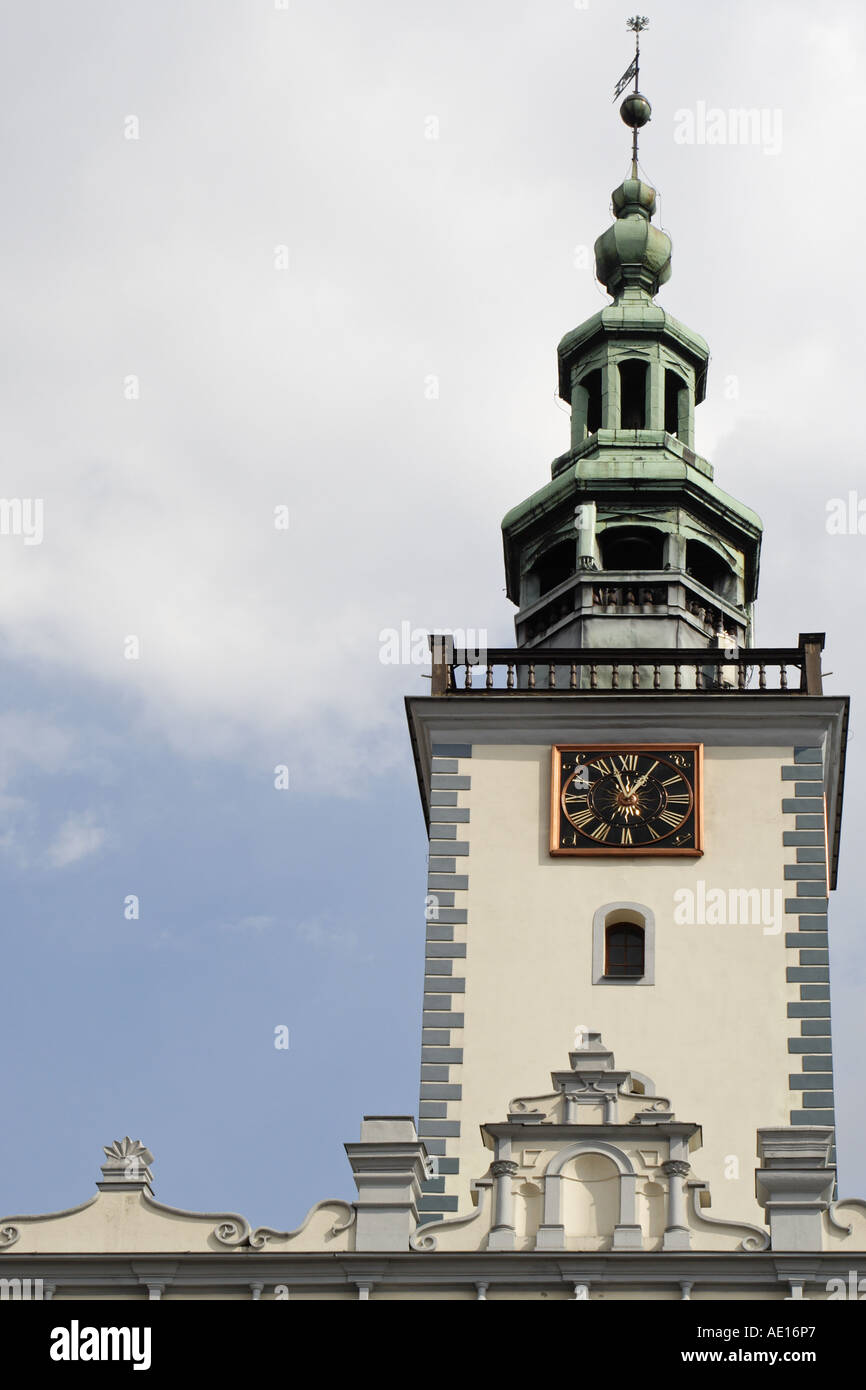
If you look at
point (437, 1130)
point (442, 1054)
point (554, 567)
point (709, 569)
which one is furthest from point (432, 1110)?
point (709, 569)

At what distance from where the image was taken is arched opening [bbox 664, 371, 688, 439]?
4372 centimetres

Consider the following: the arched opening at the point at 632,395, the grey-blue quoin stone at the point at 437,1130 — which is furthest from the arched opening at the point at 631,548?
the grey-blue quoin stone at the point at 437,1130

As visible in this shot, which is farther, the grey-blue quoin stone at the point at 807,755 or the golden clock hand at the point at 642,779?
the grey-blue quoin stone at the point at 807,755

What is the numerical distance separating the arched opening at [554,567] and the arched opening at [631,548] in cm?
49

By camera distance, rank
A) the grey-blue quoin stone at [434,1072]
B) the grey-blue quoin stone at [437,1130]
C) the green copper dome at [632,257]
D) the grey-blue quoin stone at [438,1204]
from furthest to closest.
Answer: the green copper dome at [632,257] → the grey-blue quoin stone at [434,1072] → the grey-blue quoin stone at [437,1130] → the grey-blue quoin stone at [438,1204]

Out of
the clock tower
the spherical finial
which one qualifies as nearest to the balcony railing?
the clock tower

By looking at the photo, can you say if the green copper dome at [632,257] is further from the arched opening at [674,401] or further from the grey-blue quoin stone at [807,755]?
the grey-blue quoin stone at [807,755]

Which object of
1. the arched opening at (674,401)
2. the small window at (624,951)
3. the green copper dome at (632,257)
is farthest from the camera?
the green copper dome at (632,257)

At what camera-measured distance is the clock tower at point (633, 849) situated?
1356 inches
